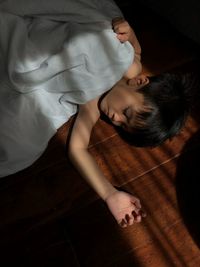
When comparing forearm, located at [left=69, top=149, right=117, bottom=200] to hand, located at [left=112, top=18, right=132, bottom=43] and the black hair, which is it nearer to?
the black hair

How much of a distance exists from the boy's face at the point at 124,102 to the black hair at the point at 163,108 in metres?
0.02

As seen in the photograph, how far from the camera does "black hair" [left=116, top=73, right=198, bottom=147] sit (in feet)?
2.99

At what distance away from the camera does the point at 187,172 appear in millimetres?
997

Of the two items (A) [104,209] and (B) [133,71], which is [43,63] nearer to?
(B) [133,71]

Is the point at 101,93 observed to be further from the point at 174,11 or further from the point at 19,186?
the point at 174,11

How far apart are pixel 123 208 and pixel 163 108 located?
0.94 ft

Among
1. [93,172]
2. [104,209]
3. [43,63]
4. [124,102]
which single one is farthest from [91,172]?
[43,63]

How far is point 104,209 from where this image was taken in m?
0.94

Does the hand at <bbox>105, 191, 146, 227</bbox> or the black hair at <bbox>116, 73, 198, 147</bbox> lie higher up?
the black hair at <bbox>116, 73, 198, 147</bbox>

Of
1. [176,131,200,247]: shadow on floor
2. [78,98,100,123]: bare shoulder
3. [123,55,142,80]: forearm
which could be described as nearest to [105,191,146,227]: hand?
[176,131,200,247]: shadow on floor

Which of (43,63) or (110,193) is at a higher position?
(43,63)

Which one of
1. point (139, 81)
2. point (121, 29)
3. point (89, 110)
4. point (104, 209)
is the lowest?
point (104, 209)

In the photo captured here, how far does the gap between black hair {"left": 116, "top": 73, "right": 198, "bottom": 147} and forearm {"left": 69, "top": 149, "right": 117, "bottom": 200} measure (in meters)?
0.15

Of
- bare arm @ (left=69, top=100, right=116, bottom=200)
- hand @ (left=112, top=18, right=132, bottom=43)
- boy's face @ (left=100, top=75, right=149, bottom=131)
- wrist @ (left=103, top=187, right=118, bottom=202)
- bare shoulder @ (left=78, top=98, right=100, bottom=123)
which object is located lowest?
wrist @ (left=103, top=187, right=118, bottom=202)
